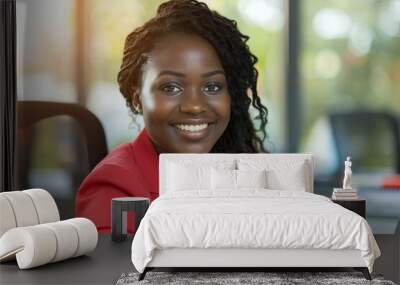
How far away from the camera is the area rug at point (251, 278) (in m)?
4.67

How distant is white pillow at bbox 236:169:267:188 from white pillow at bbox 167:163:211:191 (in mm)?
254

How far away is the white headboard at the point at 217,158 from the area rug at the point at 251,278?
1.61m

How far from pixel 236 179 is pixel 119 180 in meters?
1.29

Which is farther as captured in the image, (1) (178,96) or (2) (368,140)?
(2) (368,140)

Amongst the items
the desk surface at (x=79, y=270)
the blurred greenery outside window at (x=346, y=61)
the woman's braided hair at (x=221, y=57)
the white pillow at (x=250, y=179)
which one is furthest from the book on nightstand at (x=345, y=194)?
the desk surface at (x=79, y=270)

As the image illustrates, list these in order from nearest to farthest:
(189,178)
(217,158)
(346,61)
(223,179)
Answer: (223,179) < (189,178) < (217,158) < (346,61)

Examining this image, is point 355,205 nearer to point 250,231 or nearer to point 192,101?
point 192,101

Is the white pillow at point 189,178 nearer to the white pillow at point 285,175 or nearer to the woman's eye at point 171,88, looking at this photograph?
the white pillow at point 285,175

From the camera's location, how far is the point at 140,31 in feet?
22.8

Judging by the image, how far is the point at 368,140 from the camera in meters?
6.98

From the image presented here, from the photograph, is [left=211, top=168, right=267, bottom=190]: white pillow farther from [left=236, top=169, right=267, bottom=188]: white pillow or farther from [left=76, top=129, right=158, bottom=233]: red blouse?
[left=76, top=129, right=158, bottom=233]: red blouse

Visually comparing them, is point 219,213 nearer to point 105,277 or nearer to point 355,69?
point 105,277

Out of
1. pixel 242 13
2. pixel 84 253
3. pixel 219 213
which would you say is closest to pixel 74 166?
pixel 84 253

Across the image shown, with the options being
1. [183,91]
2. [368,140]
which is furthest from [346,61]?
[183,91]
